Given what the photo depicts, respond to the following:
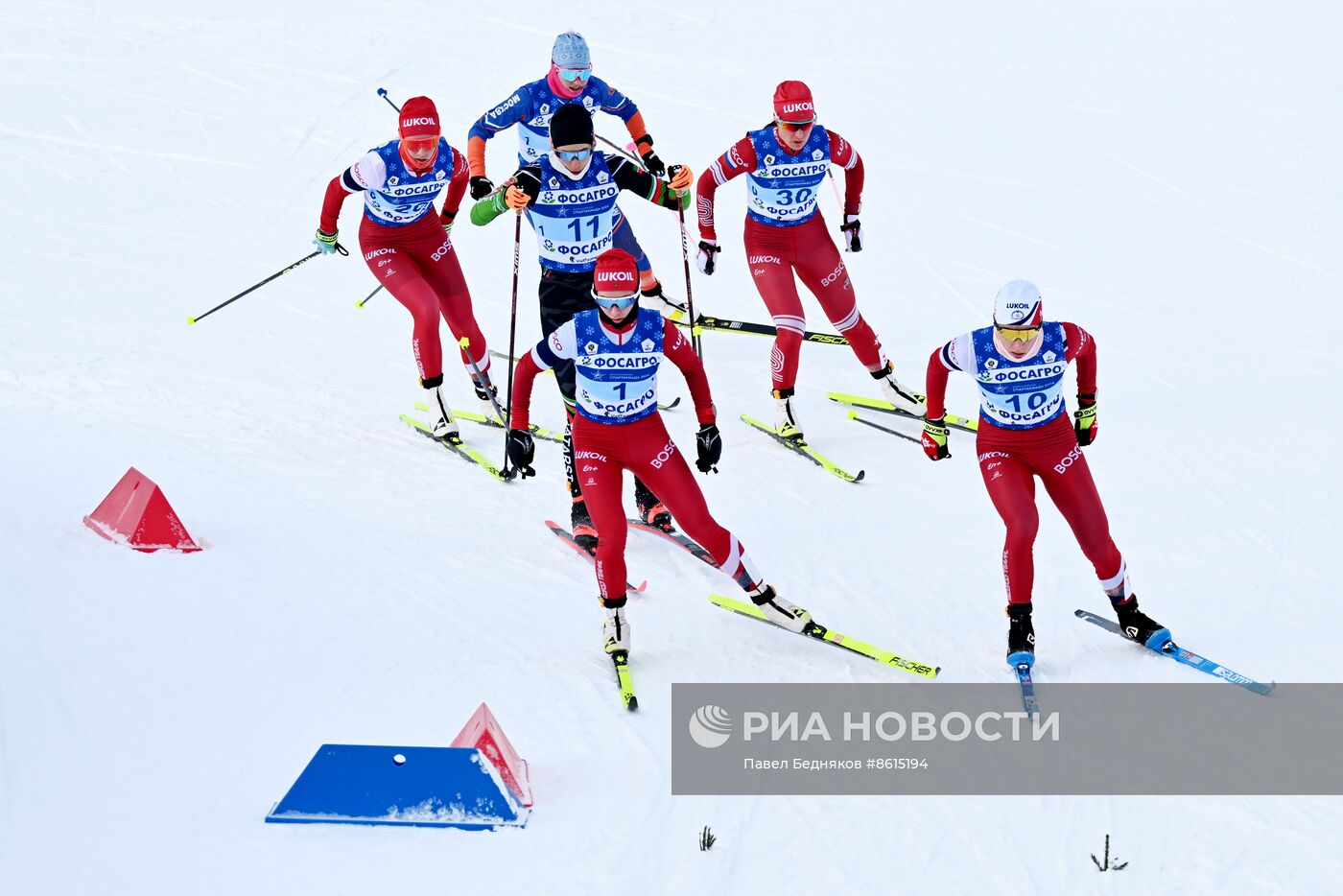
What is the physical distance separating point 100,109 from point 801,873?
40.4 ft

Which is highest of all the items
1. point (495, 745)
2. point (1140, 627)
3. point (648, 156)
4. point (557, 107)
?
point (557, 107)

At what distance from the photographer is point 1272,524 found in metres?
8.13

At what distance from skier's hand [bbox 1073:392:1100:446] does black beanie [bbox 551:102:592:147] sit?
271cm

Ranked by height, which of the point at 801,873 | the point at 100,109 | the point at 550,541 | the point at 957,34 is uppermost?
the point at 957,34

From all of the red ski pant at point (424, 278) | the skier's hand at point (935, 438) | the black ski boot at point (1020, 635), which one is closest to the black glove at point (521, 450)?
the skier's hand at point (935, 438)

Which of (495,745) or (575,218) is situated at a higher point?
(575,218)

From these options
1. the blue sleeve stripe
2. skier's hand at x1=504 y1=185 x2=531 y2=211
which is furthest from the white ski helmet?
skier's hand at x1=504 y1=185 x2=531 y2=211

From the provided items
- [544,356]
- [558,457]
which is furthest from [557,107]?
[544,356]

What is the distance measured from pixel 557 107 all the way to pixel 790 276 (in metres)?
1.82

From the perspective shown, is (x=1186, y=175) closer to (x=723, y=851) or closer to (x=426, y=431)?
(x=426, y=431)

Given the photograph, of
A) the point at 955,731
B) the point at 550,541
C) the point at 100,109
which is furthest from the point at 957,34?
the point at 955,731

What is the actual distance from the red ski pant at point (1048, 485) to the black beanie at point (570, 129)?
250 centimetres

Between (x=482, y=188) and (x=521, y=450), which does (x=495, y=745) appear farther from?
(x=482, y=188)

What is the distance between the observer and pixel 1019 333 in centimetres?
654
